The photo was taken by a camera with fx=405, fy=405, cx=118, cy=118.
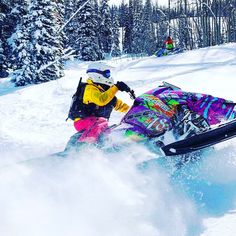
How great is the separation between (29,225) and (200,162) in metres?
2.34

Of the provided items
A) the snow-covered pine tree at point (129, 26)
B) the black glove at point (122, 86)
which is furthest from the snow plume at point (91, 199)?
the snow-covered pine tree at point (129, 26)

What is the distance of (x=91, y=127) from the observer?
515 cm

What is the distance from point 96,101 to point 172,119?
3.21 feet

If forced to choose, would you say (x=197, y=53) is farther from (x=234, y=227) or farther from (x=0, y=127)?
(x=234, y=227)

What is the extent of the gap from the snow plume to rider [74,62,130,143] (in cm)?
25

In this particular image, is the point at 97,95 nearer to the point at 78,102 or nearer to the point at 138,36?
the point at 78,102

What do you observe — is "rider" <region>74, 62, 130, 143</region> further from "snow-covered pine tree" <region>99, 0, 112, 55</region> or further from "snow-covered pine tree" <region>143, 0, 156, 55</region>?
"snow-covered pine tree" <region>143, 0, 156, 55</region>

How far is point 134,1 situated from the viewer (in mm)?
73188

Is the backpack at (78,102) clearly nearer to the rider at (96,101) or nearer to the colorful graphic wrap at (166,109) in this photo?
the rider at (96,101)

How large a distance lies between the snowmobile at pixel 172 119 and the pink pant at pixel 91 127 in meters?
0.08

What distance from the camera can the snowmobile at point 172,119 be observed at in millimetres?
4770

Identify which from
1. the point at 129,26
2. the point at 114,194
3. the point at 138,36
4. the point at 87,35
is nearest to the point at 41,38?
the point at 114,194

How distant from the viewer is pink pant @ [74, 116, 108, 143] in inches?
201

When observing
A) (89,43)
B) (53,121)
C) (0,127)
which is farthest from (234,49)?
(89,43)
